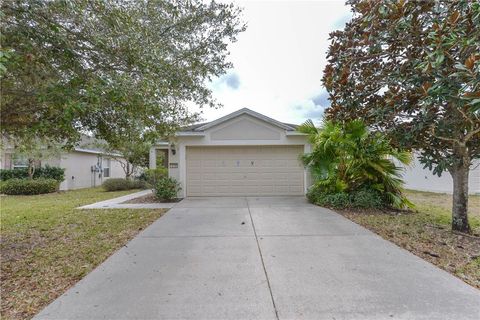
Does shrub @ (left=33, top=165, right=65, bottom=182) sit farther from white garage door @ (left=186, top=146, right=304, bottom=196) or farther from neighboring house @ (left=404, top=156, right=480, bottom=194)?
neighboring house @ (left=404, top=156, right=480, bottom=194)

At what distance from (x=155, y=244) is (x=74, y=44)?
3.74 metres

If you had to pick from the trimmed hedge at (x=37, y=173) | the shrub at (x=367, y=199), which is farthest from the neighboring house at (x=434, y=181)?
the trimmed hedge at (x=37, y=173)

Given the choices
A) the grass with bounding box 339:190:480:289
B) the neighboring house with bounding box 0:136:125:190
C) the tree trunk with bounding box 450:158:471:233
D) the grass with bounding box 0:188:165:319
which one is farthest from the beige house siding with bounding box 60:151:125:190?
the tree trunk with bounding box 450:158:471:233

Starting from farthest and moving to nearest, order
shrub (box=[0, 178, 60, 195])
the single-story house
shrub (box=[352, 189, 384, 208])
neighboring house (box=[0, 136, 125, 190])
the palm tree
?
1. neighboring house (box=[0, 136, 125, 190])
2. shrub (box=[0, 178, 60, 195])
3. the single-story house
4. the palm tree
5. shrub (box=[352, 189, 384, 208])

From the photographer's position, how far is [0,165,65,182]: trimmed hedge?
16.6 meters

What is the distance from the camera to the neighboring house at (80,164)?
17.2 metres

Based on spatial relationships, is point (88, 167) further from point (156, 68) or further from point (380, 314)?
point (380, 314)

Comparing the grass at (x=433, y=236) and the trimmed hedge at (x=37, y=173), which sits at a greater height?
the trimmed hedge at (x=37, y=173)

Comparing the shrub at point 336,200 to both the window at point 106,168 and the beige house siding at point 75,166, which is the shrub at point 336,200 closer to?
the beige house siding at point 75,166

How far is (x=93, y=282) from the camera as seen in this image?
371 cm

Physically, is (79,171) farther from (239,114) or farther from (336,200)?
(336,200)

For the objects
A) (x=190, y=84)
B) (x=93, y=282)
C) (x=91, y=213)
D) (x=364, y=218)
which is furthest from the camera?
(x=91, y=213)

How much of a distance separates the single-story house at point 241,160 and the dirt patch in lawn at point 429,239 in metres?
4.24

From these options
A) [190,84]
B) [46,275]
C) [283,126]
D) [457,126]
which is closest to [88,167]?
[283,126]
